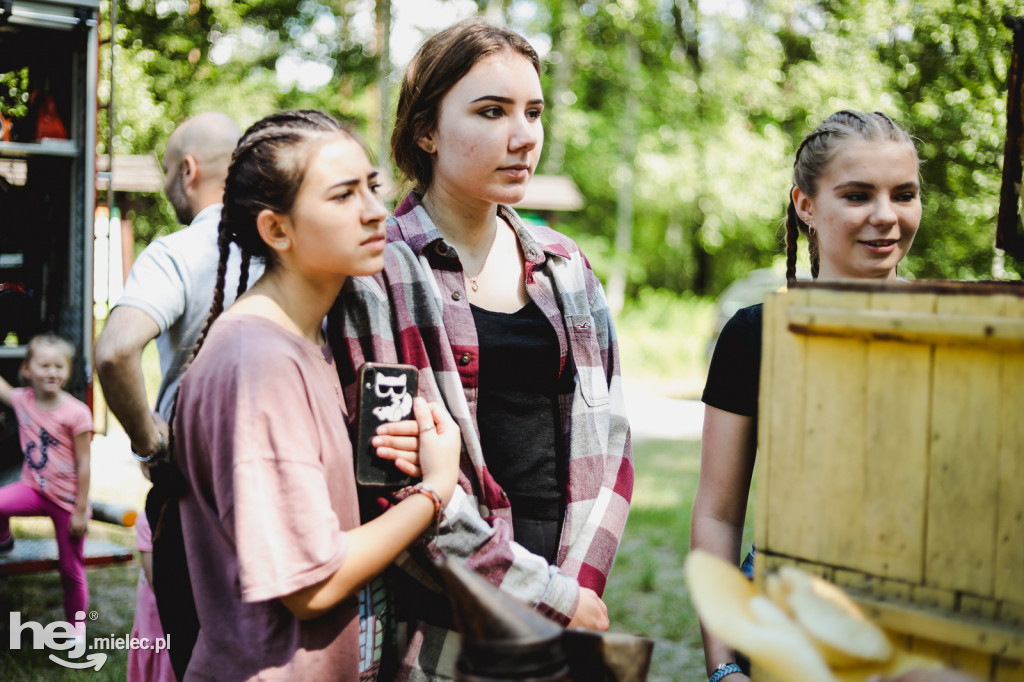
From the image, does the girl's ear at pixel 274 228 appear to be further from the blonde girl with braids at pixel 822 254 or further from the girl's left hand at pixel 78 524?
the girl's left hand at pixel 78 524

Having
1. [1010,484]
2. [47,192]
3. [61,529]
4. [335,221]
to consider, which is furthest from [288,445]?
[47,192]

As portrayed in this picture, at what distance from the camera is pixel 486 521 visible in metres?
1.75

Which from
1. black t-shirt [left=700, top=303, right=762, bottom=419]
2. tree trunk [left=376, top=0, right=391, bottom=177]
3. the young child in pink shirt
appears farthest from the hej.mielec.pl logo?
tree trunk [left=376, top=0, right=391, bottom=177]

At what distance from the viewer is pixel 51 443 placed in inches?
158

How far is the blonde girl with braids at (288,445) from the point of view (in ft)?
4.66

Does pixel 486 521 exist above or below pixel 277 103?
below

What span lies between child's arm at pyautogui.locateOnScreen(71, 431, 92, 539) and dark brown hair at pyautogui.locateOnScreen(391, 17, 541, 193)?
2750 mm

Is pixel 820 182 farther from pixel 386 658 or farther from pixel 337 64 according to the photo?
pixel 337 64

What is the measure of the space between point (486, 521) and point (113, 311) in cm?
156

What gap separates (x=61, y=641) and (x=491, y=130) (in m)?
3.56

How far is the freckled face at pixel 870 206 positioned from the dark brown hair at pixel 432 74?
2.46ft

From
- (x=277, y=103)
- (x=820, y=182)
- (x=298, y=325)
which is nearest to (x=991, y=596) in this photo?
(x=820, y=182)

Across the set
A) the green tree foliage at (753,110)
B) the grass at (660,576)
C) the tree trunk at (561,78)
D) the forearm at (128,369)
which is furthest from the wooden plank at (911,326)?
the tree trunk at (561,78)

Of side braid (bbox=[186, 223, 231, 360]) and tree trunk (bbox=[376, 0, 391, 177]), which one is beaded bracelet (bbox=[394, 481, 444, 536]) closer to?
side braid (bbox=[186, 223, 231, 360])
